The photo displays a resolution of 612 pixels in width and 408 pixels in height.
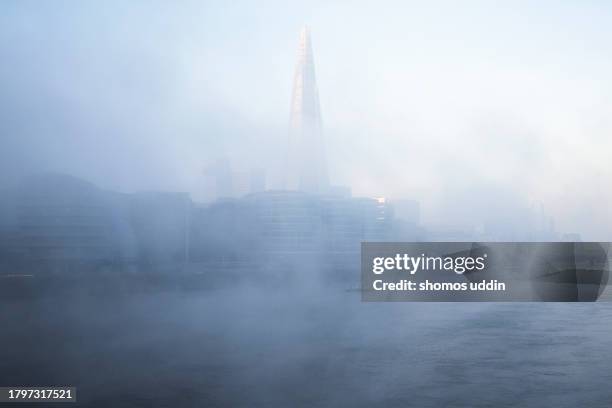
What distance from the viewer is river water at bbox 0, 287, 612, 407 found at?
33.9 metres

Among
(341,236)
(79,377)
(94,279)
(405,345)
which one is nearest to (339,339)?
(405,345)

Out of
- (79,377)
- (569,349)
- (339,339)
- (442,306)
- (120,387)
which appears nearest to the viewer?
(120,387)

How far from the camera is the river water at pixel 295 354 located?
3394 centimetres

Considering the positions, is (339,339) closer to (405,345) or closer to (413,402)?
(405,345)

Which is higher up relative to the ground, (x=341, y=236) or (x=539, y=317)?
(x=341, y=236)

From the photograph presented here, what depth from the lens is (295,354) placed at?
46938mm

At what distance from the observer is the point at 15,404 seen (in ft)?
103

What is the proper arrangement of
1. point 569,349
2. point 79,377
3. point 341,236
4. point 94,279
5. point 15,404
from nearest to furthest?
point 15,404 → point 79,377 → point 569,349 → point 94,279 → point 341,236

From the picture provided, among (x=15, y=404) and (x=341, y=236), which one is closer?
(x=15, y=404)

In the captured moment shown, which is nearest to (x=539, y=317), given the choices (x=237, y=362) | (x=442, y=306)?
(x=442, y=306)

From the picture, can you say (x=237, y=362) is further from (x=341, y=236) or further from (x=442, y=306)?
(x=341, y=236)

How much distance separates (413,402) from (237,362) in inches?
520

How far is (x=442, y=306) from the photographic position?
311ft

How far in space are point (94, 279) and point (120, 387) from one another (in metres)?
51.5
